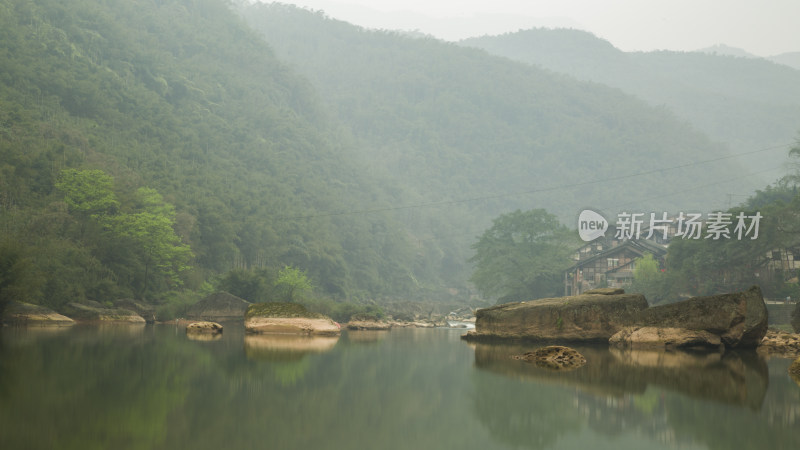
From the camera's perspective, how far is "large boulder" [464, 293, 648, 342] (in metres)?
19.2

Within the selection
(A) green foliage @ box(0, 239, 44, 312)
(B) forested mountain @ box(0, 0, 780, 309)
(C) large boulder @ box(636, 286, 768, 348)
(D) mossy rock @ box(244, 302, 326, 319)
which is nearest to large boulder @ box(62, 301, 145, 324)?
(B) forested mountain @ box(0, 0, 780, 309)

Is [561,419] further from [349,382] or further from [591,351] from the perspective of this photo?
[591,351]

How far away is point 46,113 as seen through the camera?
5550 cm

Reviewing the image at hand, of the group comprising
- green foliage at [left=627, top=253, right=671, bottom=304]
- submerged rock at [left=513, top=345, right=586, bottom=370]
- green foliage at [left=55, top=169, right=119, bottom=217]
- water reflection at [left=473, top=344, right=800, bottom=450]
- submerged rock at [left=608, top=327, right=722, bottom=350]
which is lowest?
water reflection at [left=473, top=344, right=800, bottom=450]

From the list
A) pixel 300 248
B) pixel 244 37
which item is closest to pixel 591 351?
pixel 300 248

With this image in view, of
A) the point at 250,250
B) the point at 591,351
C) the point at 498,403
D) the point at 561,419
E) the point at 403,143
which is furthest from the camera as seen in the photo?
the point at 403,143

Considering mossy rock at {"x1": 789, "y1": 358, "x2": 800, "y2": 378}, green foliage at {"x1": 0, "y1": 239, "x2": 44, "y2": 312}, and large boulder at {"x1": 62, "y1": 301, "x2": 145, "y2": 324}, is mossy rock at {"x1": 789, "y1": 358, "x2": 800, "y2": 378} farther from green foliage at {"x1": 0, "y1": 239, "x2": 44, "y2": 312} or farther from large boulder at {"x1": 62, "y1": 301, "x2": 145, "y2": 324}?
large boulder at {"x1": 62, "y1": 301, "x2": 145, "y2": 324}

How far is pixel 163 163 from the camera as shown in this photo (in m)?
65.2

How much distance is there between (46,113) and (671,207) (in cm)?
12836

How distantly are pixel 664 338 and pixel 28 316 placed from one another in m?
19.6

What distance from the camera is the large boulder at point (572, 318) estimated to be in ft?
62.9

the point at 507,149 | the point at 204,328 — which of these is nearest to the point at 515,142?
the point at 507,149

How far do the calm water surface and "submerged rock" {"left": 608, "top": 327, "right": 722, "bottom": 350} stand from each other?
4594 mm

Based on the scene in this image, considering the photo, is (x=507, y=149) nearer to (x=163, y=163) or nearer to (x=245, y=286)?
(x=163, y=163)
